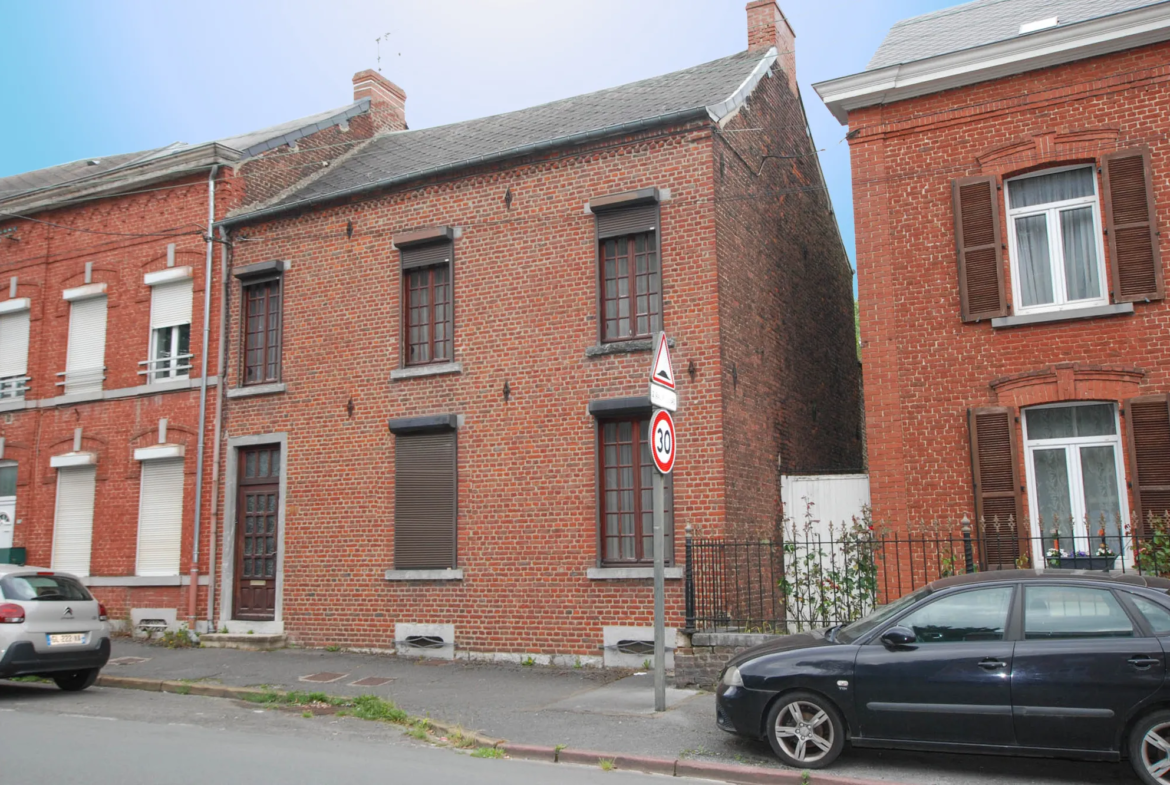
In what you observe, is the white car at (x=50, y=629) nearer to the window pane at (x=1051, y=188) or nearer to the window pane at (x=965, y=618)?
the window pane at (x=965, y=618)

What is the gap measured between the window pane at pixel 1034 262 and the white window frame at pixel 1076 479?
1.34 m

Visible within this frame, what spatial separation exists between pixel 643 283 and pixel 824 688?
7022 mm

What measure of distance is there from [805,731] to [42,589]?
8643 millimetres

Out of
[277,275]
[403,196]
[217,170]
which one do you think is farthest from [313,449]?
[217,170]

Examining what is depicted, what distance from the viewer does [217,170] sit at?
16656 millimetres

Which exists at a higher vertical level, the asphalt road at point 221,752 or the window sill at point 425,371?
the window sill at point 425,371

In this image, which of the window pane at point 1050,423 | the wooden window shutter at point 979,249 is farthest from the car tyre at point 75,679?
the window pane at point 1050,423

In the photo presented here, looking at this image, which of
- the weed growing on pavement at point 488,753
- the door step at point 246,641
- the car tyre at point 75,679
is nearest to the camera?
the weed growing on pavement at point 488,753

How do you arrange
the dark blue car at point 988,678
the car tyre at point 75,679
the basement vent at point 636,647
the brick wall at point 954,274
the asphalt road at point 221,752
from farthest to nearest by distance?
the basement vent at point 636,647 < the car tyre at point 75,679 < the brick wall at point 954,274 < the asphalt road at point 221,752 < the dark blue car at point 988,678

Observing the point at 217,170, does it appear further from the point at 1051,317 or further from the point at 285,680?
the point at 1051,317

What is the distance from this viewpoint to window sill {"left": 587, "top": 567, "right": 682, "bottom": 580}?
12094 millimetres

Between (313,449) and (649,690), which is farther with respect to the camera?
(313,449)

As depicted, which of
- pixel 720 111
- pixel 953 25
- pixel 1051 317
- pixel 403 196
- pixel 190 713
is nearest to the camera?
pixel 190 713

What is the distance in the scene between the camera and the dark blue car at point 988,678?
21.6 feet
